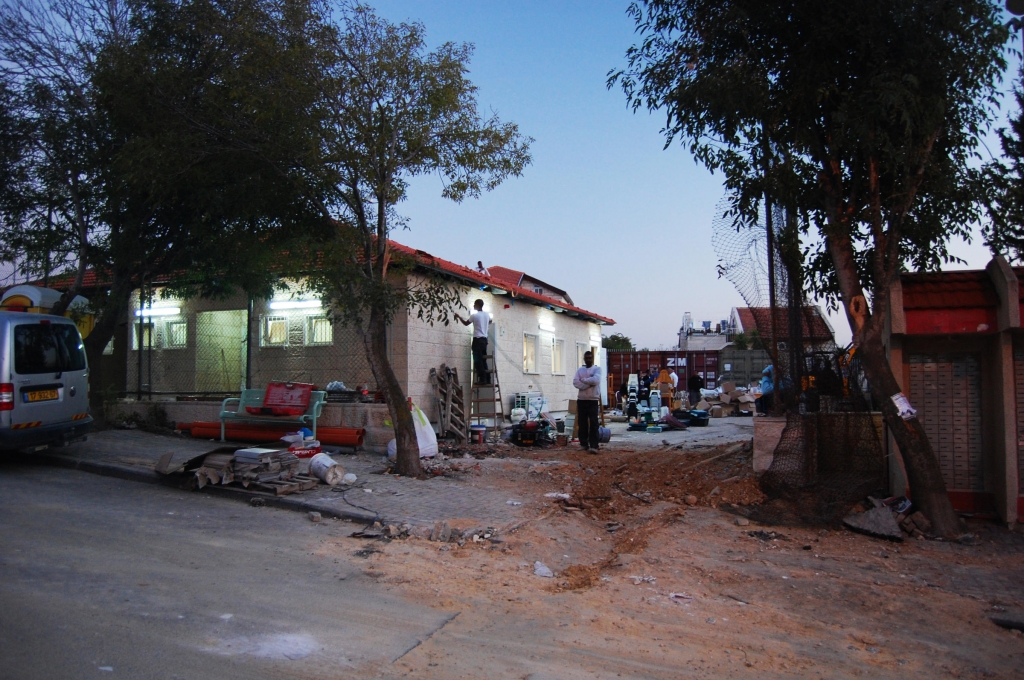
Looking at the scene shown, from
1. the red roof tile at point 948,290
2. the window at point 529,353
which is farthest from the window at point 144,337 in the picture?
the red roof tile at point 948,290

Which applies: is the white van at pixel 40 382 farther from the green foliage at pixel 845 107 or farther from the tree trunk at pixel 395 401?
the green foliage at pixel 845 107

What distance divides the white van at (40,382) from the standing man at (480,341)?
6745mm

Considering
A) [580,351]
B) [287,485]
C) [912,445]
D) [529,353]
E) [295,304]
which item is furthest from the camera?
[580,351]

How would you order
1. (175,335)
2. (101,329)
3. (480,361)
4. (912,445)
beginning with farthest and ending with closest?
(175,335), (480,361), (101,329), (912,445)

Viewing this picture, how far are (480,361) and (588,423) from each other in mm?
2761

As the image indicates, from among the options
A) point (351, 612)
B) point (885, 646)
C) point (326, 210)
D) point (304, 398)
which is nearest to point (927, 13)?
point (885, 646)

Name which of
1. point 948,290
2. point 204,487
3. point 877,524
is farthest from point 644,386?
point 204,487

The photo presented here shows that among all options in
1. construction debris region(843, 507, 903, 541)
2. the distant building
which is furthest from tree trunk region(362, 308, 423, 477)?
construction debris region(843, 507, 903, 541)

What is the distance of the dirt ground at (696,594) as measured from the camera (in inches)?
165

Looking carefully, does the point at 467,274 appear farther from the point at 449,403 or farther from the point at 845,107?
the point at 845,107

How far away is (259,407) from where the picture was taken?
1191cm

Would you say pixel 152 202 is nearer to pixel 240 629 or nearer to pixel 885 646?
pixel 240 629

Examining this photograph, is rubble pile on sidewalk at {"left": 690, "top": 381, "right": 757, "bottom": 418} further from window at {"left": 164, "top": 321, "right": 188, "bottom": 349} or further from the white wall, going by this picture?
window at {"left": 164, "top": 321, "right": 188, "bottom": 349}

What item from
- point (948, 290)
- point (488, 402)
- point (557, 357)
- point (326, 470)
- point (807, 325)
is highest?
point (948, 290)
